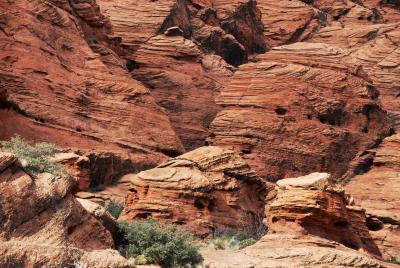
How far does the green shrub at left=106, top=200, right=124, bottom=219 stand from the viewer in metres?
30.5

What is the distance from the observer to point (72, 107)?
3922cm

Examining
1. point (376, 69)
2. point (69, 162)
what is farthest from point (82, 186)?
point (376, 69)

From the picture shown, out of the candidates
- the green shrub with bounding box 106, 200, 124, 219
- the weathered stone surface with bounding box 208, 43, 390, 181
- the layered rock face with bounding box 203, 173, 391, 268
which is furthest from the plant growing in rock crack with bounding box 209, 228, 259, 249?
the weathered stone surface with bounding box 208, 43, 390, 181

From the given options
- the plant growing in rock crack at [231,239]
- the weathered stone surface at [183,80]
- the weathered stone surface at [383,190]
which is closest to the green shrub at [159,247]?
the plant growing in rock crack at [231,239]

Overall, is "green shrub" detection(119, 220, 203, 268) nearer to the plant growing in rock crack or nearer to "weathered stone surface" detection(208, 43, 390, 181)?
the plant growing in rock crack

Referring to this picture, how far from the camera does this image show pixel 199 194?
91.2ft

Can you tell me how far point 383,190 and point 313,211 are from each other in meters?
17.9

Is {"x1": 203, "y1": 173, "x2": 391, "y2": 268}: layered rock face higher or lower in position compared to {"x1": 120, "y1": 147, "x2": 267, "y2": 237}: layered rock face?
higher

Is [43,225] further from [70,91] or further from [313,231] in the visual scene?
[70,91]

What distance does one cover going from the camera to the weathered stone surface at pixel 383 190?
33125 mm

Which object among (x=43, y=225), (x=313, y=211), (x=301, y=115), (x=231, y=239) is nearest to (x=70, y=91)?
(x=301, y=115)

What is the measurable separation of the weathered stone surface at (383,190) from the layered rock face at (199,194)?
19.1 ft

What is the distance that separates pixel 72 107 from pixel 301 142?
12836mm

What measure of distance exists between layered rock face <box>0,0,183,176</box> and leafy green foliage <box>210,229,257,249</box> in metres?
11.2
